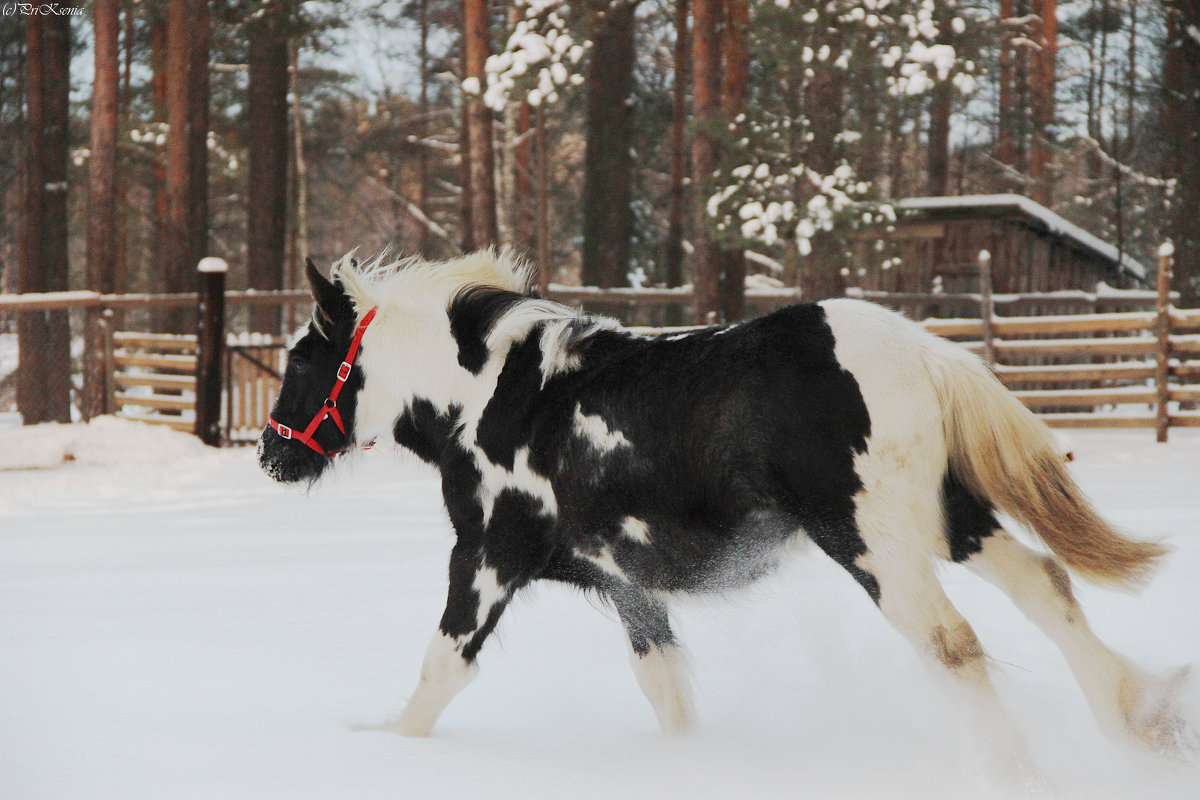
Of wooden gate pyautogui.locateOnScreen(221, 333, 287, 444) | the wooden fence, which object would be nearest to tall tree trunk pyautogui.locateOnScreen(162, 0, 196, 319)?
the wooden fence

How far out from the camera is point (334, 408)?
11.3 feet

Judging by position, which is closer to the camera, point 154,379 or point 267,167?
point 154,379

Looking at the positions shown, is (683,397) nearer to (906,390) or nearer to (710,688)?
(906,390)

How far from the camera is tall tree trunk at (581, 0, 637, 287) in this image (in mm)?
17094

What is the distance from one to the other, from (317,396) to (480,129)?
10.2 metres

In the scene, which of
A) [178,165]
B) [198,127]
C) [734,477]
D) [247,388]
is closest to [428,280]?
[734,477]

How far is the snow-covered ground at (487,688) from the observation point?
2.53 meters

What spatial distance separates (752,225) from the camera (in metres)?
11.1

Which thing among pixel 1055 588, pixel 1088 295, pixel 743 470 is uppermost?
pixel 1088 295

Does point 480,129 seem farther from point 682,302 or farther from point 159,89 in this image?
point 159,89

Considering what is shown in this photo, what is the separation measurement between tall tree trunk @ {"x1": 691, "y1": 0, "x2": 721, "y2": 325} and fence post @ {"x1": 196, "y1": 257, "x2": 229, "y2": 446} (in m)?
5.29

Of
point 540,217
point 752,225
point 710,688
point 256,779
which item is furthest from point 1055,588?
point 540,217

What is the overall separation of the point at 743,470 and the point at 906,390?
0.45 m

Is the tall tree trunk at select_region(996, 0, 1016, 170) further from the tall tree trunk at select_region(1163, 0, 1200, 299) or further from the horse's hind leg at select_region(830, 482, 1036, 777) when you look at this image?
the horse's hind leg at select_region(830, 482, 1036, 777)
